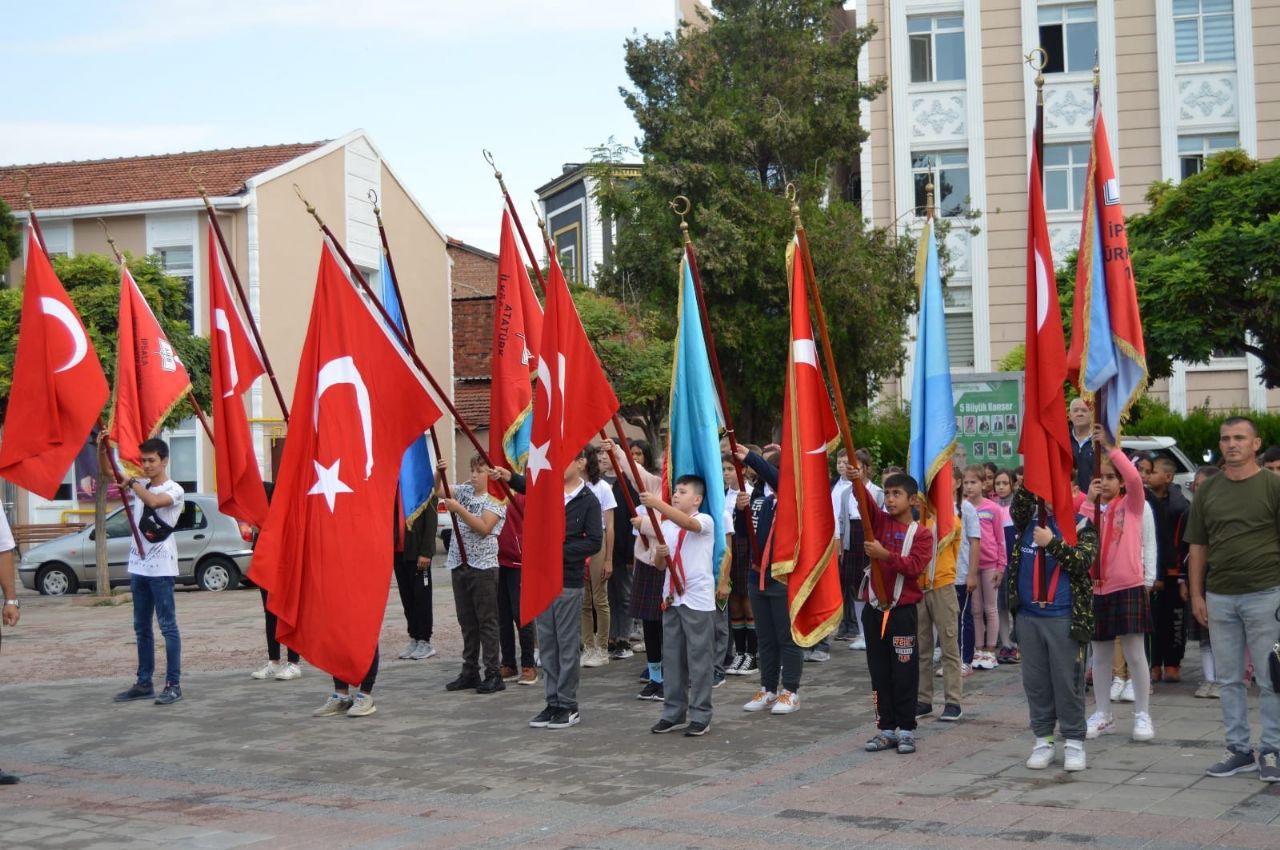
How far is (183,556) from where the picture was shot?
2395cm

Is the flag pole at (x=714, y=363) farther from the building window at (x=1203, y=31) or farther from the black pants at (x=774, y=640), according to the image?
the building window at (x=1203, y=31)

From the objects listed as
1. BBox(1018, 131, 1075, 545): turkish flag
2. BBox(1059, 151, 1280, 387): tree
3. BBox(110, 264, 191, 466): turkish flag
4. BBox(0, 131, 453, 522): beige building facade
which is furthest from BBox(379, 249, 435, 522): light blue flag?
BBox(0, 131, 453, 522): beige building facade

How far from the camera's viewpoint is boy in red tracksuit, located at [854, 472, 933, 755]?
348 inches

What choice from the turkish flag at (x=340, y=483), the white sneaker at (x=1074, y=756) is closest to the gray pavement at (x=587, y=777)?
the white sneaker at (x=1074, y=756)

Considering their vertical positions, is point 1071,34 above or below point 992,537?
above

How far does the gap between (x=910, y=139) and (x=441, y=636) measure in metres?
21.5

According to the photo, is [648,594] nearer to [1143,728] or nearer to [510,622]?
[510,622]

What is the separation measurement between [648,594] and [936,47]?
2563 cm

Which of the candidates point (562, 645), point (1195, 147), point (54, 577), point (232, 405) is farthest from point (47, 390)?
point (1195, 147)

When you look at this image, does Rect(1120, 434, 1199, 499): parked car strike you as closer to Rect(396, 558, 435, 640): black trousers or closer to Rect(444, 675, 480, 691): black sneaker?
Rect(396, 558, 435, 640): black trousers

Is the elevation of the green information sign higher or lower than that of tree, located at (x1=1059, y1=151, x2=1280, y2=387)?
lower

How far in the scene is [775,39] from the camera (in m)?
28.0

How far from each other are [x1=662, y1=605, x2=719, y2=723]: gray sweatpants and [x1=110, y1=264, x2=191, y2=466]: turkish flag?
16.9ft

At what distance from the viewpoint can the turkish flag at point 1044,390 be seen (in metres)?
8.34
